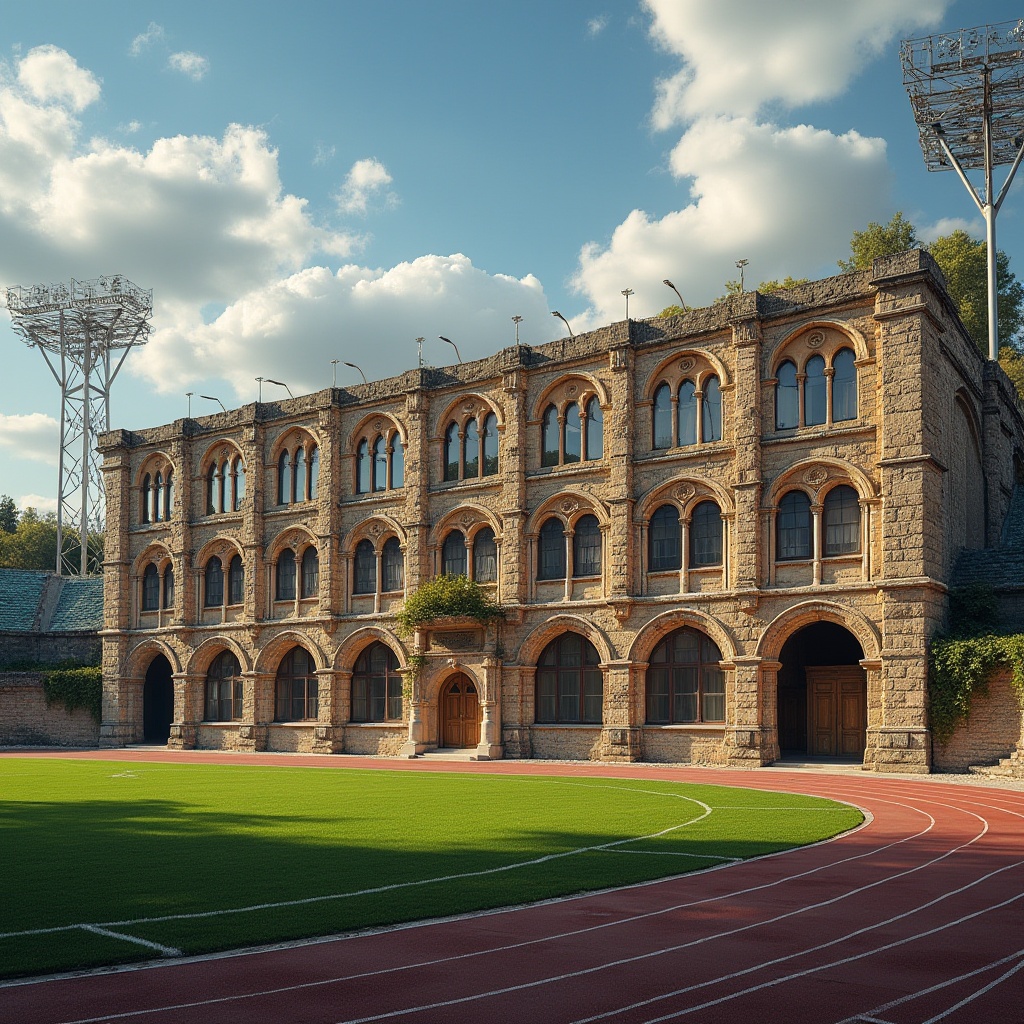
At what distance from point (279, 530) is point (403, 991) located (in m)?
34.2

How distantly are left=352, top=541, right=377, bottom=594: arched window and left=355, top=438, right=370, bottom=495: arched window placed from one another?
1.94 m

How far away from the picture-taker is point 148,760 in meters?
34.8

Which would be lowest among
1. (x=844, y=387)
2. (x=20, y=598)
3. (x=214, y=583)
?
(x=20, y=598)

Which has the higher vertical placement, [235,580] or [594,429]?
[594,429]

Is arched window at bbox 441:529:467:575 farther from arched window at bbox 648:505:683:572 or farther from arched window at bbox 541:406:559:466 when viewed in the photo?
arched window at bbox 648:505:683:572

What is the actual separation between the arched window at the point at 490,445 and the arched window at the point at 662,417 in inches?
231

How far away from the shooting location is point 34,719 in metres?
46.1

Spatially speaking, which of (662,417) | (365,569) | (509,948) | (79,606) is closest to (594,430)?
(662,417)

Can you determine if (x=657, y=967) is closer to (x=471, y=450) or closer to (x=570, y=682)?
(x=570, y=682)

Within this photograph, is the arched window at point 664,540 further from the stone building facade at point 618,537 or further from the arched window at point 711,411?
the arched window at point 711,411

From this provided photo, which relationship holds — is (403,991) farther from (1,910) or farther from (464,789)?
(464,789)

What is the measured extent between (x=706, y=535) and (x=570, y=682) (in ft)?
21.1

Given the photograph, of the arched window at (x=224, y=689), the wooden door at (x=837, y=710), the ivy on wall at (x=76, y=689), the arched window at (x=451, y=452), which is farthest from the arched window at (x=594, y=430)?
the ivy on wall at (x=76, y=689)

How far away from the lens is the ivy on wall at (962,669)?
1022 inches
